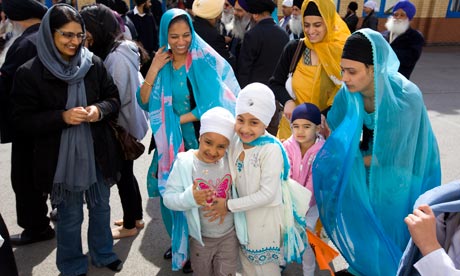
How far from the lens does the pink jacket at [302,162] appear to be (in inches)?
102

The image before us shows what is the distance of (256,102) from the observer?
7.09 feet

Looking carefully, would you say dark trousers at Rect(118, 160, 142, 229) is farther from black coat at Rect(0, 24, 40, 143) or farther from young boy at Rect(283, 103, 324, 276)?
young boy at Rect(283, 103, 324, 276)

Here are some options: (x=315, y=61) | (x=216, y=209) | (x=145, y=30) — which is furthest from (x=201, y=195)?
(x=145, y=30)

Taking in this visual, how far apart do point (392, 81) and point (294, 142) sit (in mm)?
727

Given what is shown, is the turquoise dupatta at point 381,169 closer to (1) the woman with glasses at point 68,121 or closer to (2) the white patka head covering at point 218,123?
(2) the white patka head covering at point 218,123

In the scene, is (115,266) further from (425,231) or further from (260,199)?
(425,231)

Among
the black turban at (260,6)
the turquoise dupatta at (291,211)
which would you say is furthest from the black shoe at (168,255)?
the black turban at (260,6)

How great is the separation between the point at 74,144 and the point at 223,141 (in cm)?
101

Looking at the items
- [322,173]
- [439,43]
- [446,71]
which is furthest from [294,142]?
[439,43]

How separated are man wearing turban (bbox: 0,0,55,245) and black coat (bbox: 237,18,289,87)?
1.89m

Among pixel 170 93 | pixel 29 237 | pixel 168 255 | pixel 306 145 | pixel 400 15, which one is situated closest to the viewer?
pixel 306 145

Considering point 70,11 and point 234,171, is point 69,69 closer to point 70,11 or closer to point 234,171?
point 70,11

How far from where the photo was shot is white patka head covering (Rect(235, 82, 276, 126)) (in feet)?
7.09

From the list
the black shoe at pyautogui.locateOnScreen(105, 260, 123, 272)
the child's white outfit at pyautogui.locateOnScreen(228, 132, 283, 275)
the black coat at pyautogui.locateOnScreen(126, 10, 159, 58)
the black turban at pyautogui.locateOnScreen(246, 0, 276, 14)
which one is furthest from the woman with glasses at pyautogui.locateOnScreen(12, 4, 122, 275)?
the black coat at pyautogui.locateOnScreen(126, 10, 159, 58)
